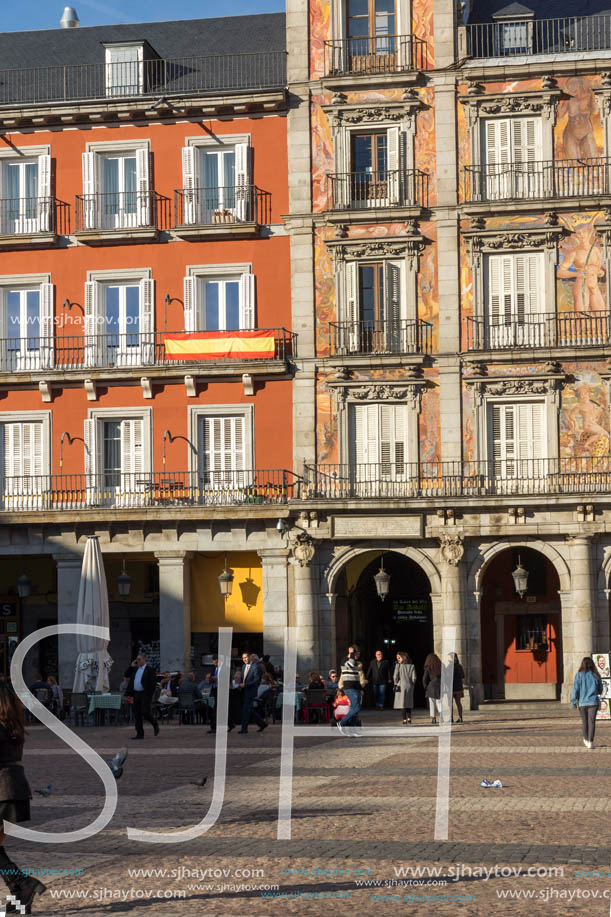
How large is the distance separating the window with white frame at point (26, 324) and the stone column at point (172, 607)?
6872mm

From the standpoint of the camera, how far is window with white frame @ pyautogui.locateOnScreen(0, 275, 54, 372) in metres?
43.4

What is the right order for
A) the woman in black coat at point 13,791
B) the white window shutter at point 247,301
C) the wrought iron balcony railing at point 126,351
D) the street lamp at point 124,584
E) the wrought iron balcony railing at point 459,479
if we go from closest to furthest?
the woman in black coat at point 13,791 → the wrought iron balcony railing at point 459,479 → the street lamp at point 124,584 → the wrought iron balcony railing at point 126,351 → the white window shutter at point 247,301

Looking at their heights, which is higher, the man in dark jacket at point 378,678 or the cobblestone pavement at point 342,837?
the cobblestone pavement at point 342,837

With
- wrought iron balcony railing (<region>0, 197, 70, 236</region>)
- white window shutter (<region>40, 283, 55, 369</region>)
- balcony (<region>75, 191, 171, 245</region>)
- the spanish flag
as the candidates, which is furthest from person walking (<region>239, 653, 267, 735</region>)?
wrought iron balcony railing (<region>0, 197, 70, 236</region>)

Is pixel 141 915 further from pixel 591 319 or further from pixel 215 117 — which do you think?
pixel 215 117

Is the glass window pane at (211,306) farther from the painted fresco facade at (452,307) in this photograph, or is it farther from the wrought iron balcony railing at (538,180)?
the wrought iron balcony railing at (538,180)

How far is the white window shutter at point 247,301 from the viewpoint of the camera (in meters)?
42.5

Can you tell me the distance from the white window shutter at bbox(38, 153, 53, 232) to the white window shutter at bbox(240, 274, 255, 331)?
20.2 ft

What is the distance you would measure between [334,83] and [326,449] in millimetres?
10458

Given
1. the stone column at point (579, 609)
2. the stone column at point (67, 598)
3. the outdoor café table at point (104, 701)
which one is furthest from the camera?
the stone column at point (67, 598)

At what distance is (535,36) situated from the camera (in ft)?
141

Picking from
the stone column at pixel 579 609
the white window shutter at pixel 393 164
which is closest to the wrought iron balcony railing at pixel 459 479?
the stone column at pixel 579 609

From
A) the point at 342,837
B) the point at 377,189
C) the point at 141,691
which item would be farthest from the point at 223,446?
the point at 342,837

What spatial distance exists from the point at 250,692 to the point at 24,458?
14930 millimetres
